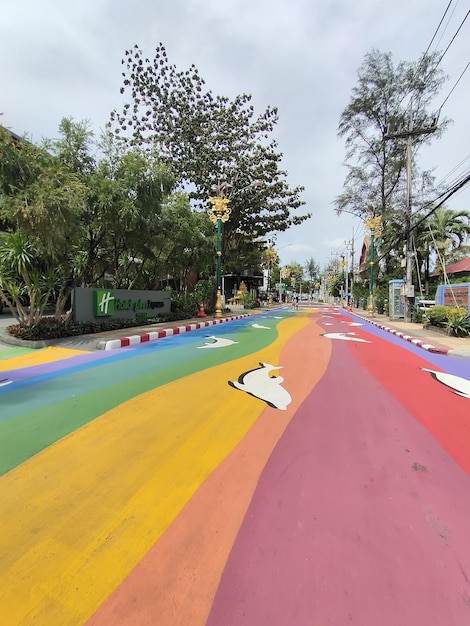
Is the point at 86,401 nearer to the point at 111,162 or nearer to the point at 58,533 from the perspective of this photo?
the point at 58,533

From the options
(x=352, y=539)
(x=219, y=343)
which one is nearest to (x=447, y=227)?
(x=219, y=343)

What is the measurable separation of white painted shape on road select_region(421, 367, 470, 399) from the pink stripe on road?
8.06 feet

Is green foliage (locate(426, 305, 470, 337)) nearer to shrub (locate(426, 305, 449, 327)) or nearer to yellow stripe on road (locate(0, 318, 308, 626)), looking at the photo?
shrub (locate(426, 305, 449, 327))

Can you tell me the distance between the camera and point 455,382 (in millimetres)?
6594

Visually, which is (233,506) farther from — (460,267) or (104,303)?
(460,267)

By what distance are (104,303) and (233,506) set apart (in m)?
11.2

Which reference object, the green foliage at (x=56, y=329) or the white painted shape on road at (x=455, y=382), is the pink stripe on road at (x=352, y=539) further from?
the green foliage at (x=56, y=329)

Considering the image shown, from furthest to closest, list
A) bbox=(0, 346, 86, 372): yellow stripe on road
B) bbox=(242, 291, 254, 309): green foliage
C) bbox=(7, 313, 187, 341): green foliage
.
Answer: bbox=(242, 291, 254, 309): green foliage < bbox=(7, 313, 187, 341): green foliage < bbox=(0, 346, 86, 372): yellow stripe on road

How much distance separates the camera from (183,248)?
1803 centimetres

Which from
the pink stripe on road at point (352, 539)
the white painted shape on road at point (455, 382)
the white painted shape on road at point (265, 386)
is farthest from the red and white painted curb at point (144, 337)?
the white painted shape on road at point (455, 382)

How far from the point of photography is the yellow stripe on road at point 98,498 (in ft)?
6.52

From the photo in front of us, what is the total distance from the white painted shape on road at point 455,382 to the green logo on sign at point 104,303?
9.85 metres

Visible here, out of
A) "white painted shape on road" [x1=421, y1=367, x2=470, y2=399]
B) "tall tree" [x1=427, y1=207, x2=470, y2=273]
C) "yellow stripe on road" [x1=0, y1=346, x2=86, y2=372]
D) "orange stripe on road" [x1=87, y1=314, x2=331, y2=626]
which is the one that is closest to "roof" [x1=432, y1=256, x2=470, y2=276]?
"tall tree" [x1=427, y1=207, x2=470, y2=273]

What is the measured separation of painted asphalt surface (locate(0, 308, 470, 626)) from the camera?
1926 millimetres
